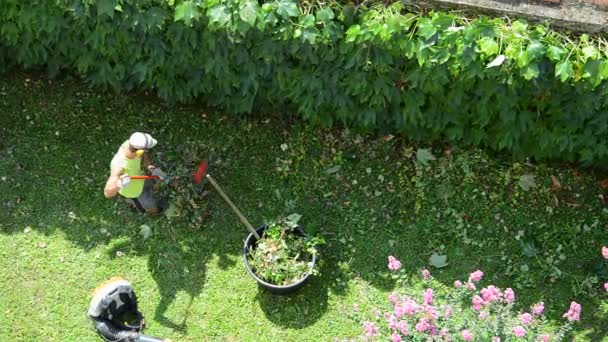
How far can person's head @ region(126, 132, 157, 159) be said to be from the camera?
266 inches

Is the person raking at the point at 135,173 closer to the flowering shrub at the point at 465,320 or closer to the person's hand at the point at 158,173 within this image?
the person's hand at the point at 158,173

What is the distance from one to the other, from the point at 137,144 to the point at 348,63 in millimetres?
2046

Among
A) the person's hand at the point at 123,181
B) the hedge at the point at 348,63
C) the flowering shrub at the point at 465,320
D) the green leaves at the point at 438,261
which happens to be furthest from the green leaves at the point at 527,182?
the person's hand at the point at 123,181

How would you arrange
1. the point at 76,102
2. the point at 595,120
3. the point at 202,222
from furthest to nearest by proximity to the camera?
the point at 76,102, the point at 202,222, the point at 595,120

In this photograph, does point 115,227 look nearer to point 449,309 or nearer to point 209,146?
point 209,146

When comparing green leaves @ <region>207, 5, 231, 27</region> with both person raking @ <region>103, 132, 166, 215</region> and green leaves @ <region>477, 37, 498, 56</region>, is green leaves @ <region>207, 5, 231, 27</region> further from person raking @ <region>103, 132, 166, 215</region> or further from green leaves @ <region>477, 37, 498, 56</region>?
green leaves @ <region>477, 37, 498, 56</region>

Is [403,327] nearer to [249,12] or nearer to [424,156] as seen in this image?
[424,156]

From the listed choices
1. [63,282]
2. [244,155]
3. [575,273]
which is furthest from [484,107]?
[63,282]

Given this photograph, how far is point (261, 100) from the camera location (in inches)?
307

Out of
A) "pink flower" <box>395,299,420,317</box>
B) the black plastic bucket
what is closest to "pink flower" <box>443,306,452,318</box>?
"pink flower" <box>395,299,420,317</box>

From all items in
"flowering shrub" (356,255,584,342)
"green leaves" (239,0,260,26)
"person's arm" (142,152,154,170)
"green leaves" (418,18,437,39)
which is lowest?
"flowering shrub" (356,255,584,342)

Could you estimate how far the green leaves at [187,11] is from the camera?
625cm

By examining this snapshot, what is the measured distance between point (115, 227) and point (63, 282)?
0.75 m

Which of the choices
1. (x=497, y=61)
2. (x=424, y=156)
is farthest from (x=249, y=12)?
(x=424, y=156)
